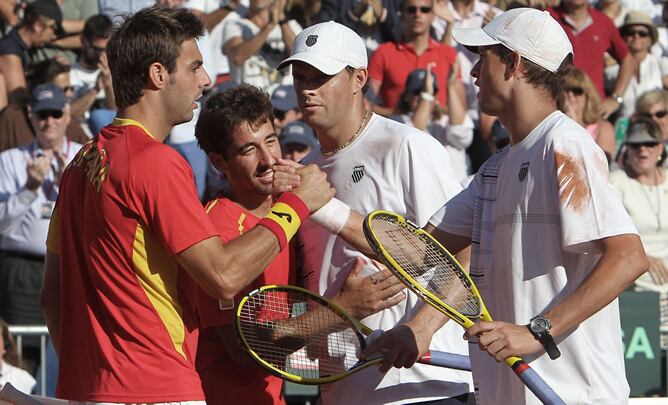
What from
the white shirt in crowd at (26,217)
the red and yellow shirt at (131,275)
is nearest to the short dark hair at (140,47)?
the red and yellow shirt at (131,275)

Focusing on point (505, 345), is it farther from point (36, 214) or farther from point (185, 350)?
point (36, 214)

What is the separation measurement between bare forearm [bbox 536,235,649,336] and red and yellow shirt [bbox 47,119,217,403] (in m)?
1.22

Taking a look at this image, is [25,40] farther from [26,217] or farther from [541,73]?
[541,73]

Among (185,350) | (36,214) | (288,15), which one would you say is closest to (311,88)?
(185,350)

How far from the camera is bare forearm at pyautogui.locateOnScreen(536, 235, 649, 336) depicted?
390cm

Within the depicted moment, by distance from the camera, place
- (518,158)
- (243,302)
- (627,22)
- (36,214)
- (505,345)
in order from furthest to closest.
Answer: (627,22)
(36,214)
(243,302)
(518,158)
(505,345)

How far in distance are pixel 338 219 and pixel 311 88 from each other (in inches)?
26.6

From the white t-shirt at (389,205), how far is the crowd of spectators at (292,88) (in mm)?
4060

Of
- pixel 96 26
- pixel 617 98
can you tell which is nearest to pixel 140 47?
pixel 96 26

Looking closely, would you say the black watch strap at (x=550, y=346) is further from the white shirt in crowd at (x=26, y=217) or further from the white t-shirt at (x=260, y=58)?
the white t-shirt at (x=260, y=58)

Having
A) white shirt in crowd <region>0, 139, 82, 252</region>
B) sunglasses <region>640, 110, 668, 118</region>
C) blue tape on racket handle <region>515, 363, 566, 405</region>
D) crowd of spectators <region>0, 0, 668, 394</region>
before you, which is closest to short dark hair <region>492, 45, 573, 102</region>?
blue tape on racket handle <region>515, 363, 566, 405</region>

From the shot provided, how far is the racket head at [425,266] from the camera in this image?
13.8ft

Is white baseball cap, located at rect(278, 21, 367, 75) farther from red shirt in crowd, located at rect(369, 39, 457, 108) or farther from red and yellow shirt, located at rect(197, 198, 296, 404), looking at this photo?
red shirt in crowd, located at rect(369, 39, 457, 108)

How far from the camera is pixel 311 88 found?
17.1 ft
